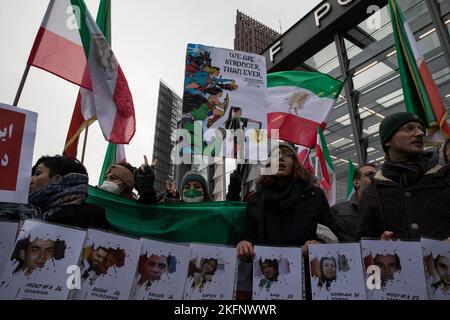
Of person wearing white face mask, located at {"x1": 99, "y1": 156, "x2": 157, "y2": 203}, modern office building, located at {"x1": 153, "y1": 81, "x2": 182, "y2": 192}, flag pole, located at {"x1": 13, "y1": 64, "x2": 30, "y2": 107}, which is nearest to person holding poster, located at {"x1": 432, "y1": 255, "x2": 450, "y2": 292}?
person wearing white face mask, located at {"x1": 99, "y1": 156, "x2": 157, "y2": 203}

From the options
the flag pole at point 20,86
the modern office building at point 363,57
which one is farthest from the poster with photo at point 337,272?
the modern office building at point 363,57

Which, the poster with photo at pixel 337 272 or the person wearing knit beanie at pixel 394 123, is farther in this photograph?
the person wearing knit beanie at pixel 394 123

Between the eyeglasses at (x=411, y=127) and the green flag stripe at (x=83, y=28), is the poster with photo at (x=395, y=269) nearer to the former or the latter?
the eyeglasses at (x=411, y=127)

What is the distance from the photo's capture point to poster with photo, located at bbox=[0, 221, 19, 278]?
3.73 feet

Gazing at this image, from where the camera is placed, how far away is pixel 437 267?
3.84 feet

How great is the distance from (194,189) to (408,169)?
57.3 inches

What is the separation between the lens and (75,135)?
3.20 meters

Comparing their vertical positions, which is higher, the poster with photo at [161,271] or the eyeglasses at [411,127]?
the eyeglasses at [411,127]

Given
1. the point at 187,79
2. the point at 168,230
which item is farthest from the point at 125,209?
the point at 187,79

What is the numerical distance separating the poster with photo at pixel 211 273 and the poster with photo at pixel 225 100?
1724 millimetres

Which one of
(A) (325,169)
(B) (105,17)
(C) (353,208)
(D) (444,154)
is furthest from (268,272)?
(B) (105,17)

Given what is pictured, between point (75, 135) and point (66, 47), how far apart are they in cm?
80

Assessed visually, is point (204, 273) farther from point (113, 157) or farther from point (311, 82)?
point (311, 82)

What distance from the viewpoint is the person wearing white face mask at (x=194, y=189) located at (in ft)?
8.29
